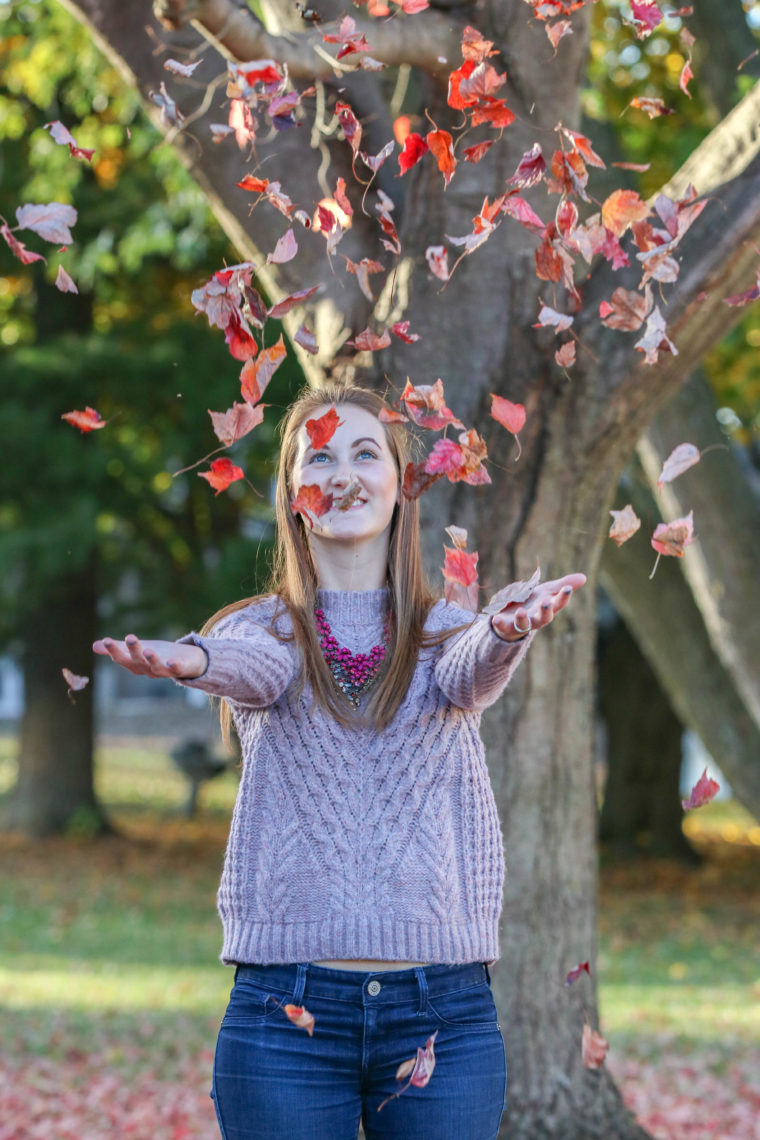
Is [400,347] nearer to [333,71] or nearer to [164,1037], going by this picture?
[333,71]

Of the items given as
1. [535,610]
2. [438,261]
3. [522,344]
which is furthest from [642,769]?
[535,610]

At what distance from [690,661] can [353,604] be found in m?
3.99

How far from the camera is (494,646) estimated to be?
2.08 metres

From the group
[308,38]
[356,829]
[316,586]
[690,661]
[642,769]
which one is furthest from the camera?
[642,769]

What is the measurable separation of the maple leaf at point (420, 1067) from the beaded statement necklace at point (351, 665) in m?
0.57

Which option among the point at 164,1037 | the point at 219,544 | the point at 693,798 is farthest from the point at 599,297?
the point at 219,544

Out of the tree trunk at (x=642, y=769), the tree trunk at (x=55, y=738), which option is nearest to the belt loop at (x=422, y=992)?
the tree trunk at (x=642, y=769)

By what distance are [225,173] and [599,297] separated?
3.59 ft

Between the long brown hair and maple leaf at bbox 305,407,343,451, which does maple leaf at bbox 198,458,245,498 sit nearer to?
the long brown hair

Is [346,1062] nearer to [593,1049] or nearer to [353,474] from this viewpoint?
[353,474]

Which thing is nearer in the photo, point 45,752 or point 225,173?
point 225,173

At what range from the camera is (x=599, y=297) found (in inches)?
135

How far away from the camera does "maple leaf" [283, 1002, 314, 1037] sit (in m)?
2.07

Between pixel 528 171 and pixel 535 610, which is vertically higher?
pixel 528 171
